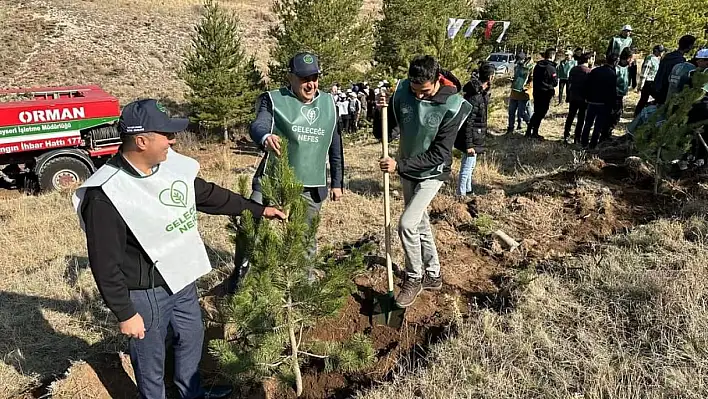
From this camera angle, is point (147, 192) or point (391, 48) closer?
point (147, 192)

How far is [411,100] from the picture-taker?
11.8 feet

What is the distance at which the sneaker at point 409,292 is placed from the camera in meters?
3.63

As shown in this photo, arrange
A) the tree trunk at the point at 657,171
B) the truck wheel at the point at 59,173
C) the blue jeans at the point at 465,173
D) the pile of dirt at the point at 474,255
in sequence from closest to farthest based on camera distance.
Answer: the pile of dirt at the point at 474,255 → the tree trunk at the point at 657,171 → the blue jeans at the point at 465,173 → the truck wheel at the point at 59,173

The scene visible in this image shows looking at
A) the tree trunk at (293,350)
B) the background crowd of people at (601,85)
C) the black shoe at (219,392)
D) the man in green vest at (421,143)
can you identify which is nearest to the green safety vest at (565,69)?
the background crowd of people at (601,85)

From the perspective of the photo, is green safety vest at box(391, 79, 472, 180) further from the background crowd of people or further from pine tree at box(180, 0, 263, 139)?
pine tree at box(180, 0, 263, 139)

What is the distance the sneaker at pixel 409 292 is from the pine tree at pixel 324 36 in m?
13.1

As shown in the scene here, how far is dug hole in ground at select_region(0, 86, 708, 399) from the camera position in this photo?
9.15 ft

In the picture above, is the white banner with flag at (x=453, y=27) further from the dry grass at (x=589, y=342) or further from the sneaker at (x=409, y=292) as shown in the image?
the sneaker at (x=409, y=292)

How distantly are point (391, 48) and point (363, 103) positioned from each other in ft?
18.6

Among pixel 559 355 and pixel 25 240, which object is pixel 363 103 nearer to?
pixel 25 240

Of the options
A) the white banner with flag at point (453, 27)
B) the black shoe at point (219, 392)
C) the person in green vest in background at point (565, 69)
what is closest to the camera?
the black shoe at point (219, 392)

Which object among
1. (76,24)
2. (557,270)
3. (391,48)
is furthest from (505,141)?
(76,24)

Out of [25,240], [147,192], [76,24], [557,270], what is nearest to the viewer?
[147,192]

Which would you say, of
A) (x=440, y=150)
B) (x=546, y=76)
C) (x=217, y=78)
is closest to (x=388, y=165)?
(x=440, y=150)
